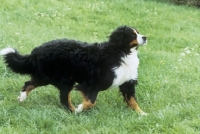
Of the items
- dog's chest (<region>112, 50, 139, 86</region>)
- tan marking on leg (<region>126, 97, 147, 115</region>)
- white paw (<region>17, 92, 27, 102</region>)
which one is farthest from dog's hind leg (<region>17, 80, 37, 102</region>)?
tan marking on leg (<region>126, 97, 147, 115</region>)

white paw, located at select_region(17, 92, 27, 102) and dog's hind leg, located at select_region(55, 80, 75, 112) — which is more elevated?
dog's hind leg, located at select_region(55, 80, 75, 112)

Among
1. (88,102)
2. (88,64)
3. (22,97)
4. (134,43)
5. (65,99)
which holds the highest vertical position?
(134,43)

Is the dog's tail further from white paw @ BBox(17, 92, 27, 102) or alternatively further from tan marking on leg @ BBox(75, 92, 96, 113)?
tan marking on leg @ BBox(75, 92, 96, 113)

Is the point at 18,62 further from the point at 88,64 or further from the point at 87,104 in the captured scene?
the point at 87,104

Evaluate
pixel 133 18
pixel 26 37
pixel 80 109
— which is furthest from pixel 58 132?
pixel 133 18

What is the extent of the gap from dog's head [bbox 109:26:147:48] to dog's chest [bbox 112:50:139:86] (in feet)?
0.42

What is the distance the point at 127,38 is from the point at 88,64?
577 millimetres

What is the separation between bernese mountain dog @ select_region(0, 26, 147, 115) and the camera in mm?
4766

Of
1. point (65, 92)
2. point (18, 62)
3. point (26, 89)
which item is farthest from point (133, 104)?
point (18, 62)

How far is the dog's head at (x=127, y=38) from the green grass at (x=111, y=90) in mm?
826

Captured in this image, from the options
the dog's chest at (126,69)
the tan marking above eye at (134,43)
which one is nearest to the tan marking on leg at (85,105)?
the dog's chest at (126,69)

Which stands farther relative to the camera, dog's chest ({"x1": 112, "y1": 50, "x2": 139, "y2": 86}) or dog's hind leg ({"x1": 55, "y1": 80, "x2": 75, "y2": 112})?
dog's hind leg ({"x1": 55, "y1": 80, "x2": 75, "y2": 112})

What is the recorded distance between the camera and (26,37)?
770cm

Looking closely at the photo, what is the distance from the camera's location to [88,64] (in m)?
4.81
